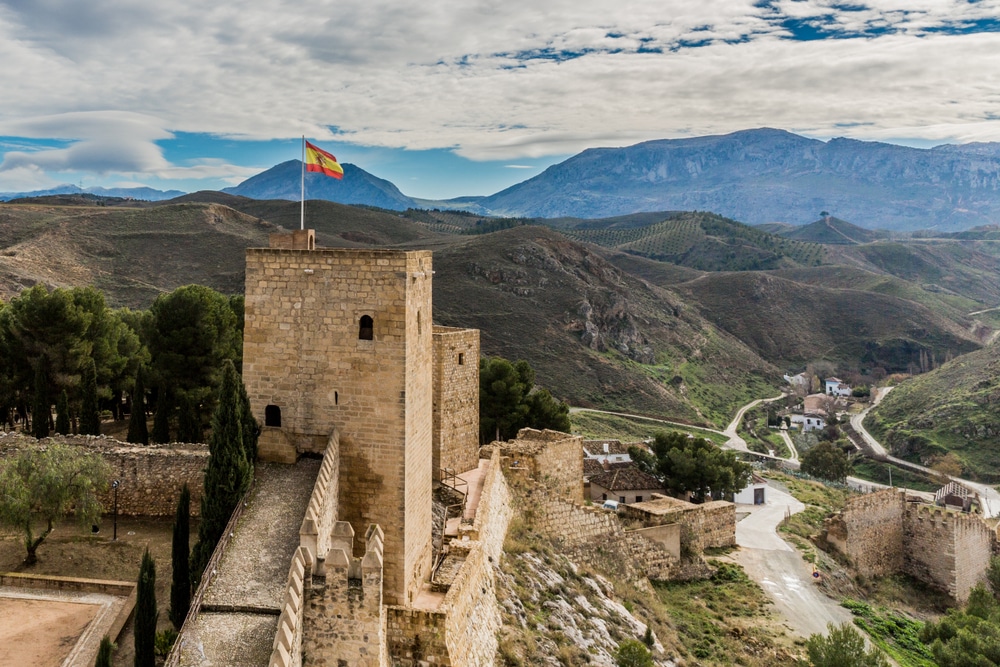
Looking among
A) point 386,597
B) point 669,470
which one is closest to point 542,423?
point 669,470

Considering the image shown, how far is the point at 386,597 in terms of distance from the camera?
11.7 metres

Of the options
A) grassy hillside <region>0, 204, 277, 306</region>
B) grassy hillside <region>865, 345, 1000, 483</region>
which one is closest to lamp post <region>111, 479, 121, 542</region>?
grassy hillside <region>0, 204, 277, 306</region>

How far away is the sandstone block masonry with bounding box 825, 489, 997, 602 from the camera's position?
28.6m

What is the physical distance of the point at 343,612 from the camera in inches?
344

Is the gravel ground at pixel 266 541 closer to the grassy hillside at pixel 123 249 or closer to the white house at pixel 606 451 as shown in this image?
the white house at pixel 606 451

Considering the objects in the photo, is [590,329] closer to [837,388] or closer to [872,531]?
[837,388]

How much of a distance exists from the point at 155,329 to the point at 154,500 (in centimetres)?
846

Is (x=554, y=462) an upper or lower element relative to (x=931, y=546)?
upper

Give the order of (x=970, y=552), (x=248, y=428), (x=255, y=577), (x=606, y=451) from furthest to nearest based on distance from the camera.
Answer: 1. (x=606, y=451)
2. (x=970, y=552)
3. (x=248, y=428)
4. (x=255, y=577)

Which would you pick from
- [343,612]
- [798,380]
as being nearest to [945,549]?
[343,612]

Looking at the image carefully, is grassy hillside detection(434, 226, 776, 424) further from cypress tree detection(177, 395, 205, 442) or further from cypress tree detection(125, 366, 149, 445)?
cypress tree detection(125, 366, 149, 445)

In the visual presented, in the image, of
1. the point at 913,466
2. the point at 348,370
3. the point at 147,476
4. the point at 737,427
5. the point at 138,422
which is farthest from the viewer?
the point at 737,427

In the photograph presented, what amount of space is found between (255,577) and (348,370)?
11.7 ft

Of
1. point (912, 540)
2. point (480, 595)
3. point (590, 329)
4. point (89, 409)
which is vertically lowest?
point (912, 540)
